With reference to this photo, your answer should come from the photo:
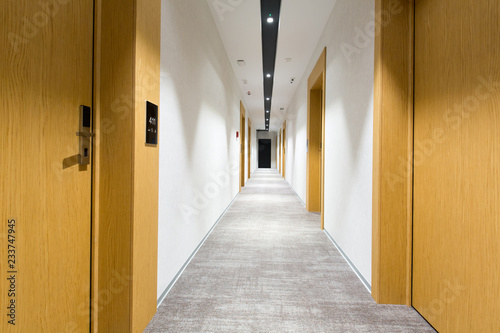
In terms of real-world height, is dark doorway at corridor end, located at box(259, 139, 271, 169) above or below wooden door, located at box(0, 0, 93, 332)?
above

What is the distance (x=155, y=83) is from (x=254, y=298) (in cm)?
174

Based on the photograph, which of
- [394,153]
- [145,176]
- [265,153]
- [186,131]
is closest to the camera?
[145,176]

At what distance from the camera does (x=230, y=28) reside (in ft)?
13.7

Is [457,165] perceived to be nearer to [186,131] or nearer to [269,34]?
[186,131]

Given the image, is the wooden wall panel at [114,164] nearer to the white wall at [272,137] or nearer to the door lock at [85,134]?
the door lock at [85,134]

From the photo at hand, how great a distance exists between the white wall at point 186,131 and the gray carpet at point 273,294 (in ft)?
0.82

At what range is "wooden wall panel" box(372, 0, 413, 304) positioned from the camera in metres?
2.04

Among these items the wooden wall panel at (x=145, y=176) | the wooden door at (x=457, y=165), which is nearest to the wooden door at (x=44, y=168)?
the wooden wall panel at (x=145, y=176)

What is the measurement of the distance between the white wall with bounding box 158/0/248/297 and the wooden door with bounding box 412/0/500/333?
1862 mm

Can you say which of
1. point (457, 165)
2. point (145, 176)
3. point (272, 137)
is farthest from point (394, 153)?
point (272, 137)

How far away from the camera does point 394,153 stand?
2.05m

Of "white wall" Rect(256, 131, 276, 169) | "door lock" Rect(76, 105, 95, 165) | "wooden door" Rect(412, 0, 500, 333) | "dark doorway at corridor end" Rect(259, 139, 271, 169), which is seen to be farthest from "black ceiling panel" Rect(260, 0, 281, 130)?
"dark doorway at corridor end" Rect(259, 139, 271, 169)

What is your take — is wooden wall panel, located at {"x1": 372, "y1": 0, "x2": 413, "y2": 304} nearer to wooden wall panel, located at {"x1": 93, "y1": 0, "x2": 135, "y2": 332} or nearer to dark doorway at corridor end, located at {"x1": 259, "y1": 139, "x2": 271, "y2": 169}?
wooden wall panel, located at {"x1": 93, "y1": 0, "x2": 135, "y2": 332}

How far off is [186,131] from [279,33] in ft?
8.80
